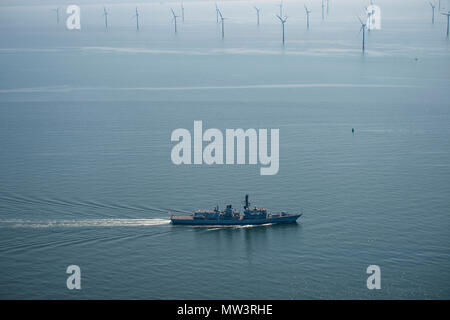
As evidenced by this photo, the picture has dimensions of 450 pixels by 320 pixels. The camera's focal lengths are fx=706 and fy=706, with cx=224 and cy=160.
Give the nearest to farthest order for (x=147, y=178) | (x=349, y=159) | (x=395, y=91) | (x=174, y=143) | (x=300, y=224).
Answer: (x=300, y=224) → (x=147, y=178) → (x=349, y=159) → (x=174, y=143) → (x=395, y=91)

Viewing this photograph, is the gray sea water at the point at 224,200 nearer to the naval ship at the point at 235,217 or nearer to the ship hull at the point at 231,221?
the ship hull at the point at 231,221

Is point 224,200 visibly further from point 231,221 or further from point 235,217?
point 231,221

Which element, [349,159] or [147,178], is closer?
[147,178]

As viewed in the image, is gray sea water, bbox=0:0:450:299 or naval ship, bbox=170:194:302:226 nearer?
gray sea water, bbox=0:0:450:299

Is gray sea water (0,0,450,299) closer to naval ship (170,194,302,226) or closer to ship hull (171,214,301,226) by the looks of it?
ship hull (171,214,301,226)

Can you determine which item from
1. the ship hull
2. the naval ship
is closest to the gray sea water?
the ship hull
